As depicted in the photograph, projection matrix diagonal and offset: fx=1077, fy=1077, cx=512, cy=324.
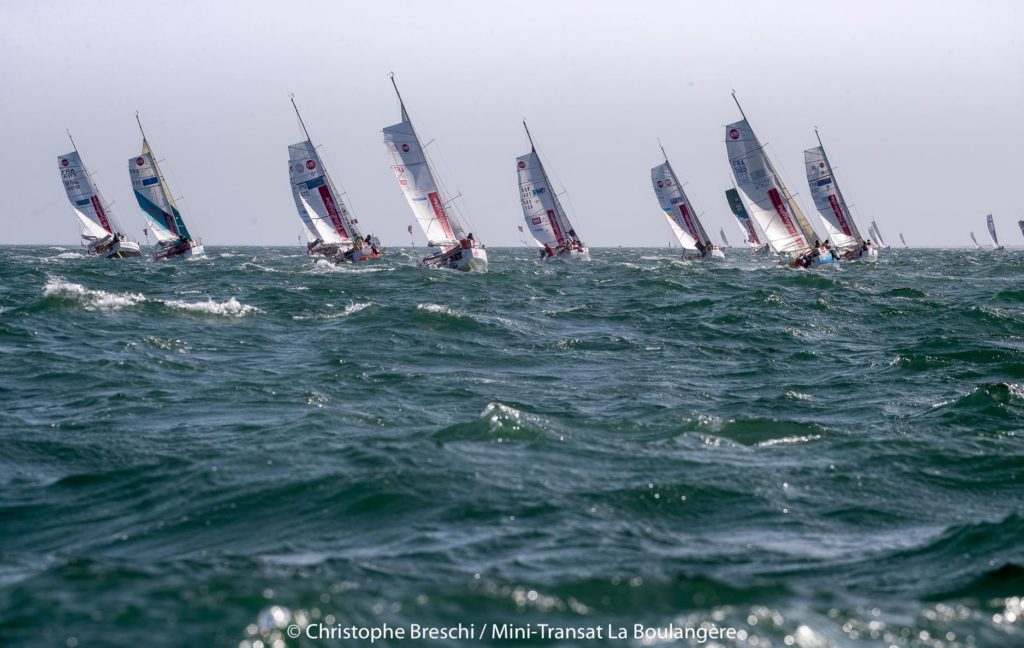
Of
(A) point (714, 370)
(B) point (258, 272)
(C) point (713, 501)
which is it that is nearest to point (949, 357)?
(A) point (714, 370)

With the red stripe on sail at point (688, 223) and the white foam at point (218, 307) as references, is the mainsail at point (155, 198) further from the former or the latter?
the white foam at point (218, 307)

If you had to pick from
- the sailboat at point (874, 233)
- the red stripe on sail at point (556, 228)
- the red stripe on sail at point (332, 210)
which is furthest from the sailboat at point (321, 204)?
the sailboat at point (874, 233)

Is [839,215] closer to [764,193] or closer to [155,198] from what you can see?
[764,193]

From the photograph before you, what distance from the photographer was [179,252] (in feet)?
192

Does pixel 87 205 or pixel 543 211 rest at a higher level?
pixel 87 205

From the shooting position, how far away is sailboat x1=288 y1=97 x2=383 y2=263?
55.7 m

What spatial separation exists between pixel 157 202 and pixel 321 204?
10.1m

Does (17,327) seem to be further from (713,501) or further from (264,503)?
(713,501)

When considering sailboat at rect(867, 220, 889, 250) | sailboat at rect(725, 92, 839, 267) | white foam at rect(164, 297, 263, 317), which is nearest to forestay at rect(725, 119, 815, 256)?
sailboat at rect(725, 92, 839, 267)

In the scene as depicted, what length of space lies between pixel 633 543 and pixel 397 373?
8.86m

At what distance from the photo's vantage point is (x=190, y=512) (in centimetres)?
891

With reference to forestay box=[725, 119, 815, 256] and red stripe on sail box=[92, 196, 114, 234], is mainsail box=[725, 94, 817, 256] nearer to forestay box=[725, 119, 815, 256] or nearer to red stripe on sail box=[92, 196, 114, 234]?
forestay box=[725, 119, 815, 256]

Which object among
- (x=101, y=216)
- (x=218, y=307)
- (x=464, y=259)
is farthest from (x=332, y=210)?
(x=218, y=307)

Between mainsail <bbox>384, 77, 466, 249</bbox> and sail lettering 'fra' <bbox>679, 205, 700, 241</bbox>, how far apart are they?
21.6 metres
